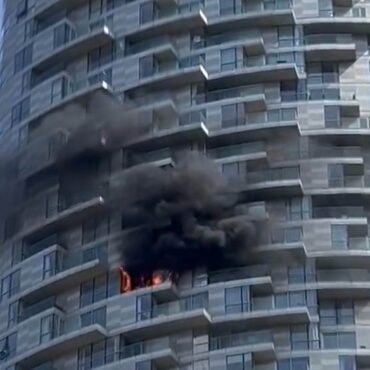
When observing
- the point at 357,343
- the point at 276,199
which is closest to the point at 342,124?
the point at 276,199

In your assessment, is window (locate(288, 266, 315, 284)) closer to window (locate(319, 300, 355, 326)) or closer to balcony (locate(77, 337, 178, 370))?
window (locate(319, 300, 355, 326))

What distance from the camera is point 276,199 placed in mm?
103375

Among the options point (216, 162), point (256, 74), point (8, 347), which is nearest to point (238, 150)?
point (216, 162)

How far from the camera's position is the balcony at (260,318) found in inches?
3841

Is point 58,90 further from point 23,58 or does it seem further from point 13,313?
point 13,313

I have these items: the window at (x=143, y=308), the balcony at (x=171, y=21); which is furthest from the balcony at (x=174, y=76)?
the window at (x=143, y=308)

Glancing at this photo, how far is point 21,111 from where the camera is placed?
11256 centimetres

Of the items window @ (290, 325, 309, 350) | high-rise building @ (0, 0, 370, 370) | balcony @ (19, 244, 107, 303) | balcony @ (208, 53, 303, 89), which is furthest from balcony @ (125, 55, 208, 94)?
window @ (290, 325, 309, 350)

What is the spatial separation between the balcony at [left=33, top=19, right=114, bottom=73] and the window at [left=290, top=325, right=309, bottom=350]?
22885 millimetres

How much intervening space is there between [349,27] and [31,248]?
22194mm

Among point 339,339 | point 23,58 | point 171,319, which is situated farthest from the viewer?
point 23,58

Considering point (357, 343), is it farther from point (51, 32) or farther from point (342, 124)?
point (51, 32)

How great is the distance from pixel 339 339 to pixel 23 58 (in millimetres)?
28920

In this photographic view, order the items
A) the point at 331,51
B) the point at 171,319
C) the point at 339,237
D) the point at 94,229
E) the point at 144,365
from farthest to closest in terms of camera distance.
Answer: the point at 331,51
the point at 94,229
the point at 339,237
the point at 171,319
the point at 144,365
